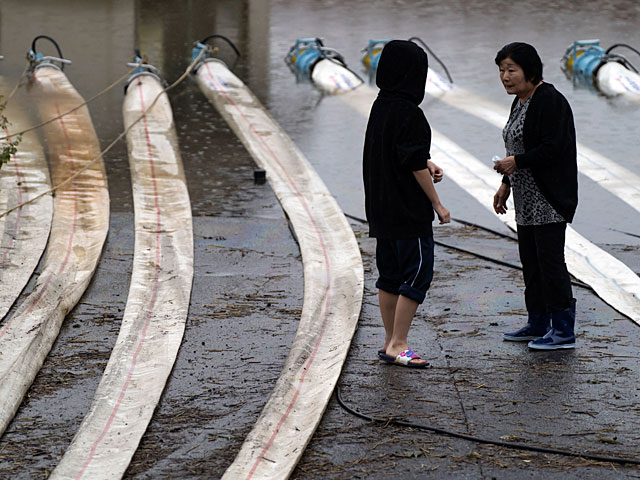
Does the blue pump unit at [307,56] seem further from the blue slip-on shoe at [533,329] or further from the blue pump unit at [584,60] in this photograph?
the blue slip-on shoe at [533,329]

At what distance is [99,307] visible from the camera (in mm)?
5586

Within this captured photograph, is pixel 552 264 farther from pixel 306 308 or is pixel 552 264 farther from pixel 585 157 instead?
pixel 585 157

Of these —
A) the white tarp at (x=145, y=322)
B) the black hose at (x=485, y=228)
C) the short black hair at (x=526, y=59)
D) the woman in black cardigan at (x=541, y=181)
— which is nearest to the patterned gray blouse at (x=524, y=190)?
the woman in black cardigan at (x=541, y=181)

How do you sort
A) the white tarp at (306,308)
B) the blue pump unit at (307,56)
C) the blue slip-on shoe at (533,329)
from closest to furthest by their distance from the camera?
the white tarp at (306,308), the blue slip-on shoe at (533,329), the blue pump unit at (307,56)

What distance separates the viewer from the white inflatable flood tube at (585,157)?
27.9 ft

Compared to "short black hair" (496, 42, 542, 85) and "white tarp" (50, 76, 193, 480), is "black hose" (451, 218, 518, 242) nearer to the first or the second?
"white tarp" (50, 76, 193, 480)

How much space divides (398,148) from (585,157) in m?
5.57

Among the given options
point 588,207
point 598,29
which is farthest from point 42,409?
point 598,29

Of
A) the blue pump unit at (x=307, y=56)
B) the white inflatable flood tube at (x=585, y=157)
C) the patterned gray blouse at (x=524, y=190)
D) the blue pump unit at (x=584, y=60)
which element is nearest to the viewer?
the patterned gray blouse at (x=524, y=190)

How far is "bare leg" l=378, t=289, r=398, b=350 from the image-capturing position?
489cm

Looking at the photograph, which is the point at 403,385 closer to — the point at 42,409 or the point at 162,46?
the point at 42,409

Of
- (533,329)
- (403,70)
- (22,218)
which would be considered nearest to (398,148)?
(403,70)

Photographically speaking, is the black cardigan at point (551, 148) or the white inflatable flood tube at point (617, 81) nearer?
the black cardigan at point (551, 148)

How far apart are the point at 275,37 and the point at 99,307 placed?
1361 cm
